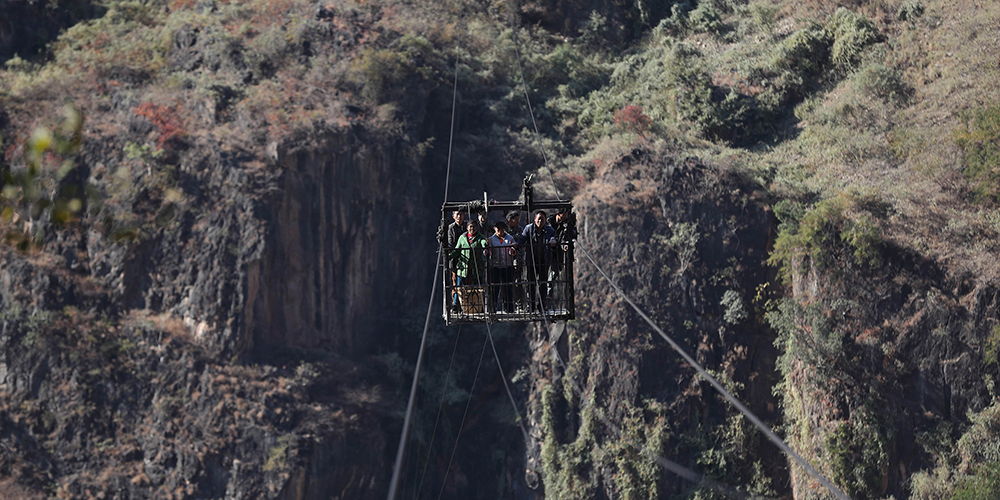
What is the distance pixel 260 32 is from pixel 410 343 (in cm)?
1042

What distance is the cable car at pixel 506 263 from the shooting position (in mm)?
15242

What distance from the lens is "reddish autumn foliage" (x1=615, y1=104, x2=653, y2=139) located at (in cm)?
3200

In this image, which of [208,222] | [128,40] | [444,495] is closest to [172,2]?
[128,40]

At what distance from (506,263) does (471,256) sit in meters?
0.52

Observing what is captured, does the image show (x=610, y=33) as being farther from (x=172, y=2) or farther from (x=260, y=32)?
(x=172, y=2)

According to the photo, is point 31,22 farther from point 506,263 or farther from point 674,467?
point 506,263

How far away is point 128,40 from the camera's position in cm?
3325

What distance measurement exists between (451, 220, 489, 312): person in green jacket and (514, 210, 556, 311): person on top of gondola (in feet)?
1.76

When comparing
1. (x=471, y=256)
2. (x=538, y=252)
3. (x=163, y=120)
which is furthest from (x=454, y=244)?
(x=163, y=120)

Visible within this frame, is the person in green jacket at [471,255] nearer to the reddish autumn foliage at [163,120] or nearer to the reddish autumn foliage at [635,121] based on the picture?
the reddish autumn foliage at [163,120]

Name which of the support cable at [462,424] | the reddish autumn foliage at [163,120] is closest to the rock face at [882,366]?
the support cable at [462,424]

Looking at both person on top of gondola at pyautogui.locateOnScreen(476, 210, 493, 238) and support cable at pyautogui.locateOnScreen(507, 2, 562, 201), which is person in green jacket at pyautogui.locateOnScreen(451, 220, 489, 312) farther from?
support cable at pyautogui.locateOnScreen(507, 2, 562, 201)

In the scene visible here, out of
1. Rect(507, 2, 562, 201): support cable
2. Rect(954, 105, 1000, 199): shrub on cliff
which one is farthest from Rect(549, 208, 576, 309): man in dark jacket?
Rect(954, 105, 1000, 199): shrub on cliff

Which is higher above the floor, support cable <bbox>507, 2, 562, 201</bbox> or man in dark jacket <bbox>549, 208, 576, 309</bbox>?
support cable <bbox>507, 2, 562, 201</bbox>
